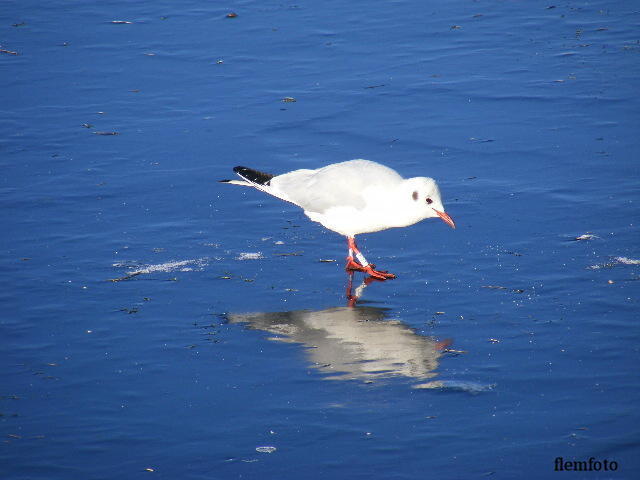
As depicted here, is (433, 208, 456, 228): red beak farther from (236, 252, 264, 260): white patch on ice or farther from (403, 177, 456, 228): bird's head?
(236, 252, 264, 260): white patch on ice

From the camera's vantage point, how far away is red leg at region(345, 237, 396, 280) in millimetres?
7695

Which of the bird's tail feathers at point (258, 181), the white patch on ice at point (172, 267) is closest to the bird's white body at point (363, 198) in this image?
the bird's tail feathers at point (258, 181)

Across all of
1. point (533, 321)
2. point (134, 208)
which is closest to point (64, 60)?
point (134, 208)

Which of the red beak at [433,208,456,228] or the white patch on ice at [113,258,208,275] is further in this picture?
the white patch on ice at [113,258,208,275]

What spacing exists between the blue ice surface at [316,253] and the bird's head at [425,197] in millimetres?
397

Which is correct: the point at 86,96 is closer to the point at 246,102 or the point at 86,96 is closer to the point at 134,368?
the point at 246,102

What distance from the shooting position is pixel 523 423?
5641 mm

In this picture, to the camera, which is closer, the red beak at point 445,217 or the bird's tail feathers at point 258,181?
the red beak at point 445,217

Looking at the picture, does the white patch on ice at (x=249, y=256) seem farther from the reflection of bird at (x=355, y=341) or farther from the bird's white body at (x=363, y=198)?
the reflection of bird at (x=355, y=341)

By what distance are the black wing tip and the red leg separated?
3.13 feet

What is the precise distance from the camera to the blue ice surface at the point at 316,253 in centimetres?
565

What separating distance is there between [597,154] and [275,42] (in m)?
5.06

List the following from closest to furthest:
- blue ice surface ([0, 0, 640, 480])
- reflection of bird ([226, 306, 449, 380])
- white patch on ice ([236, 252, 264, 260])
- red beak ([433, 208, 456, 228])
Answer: blue ice surface ([0, 0, 640, 480]), reflection of bird ([226, 306, 449, 380]), red beak ([433, 208, 456, 228]), white patch on ice ([236, 252, 264, 260])

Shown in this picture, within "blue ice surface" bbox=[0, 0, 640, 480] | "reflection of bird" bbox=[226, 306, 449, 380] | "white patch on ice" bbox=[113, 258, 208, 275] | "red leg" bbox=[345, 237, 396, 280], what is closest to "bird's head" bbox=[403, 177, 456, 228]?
"blue ice surface" bbox=[0, 0, 640, 480]
